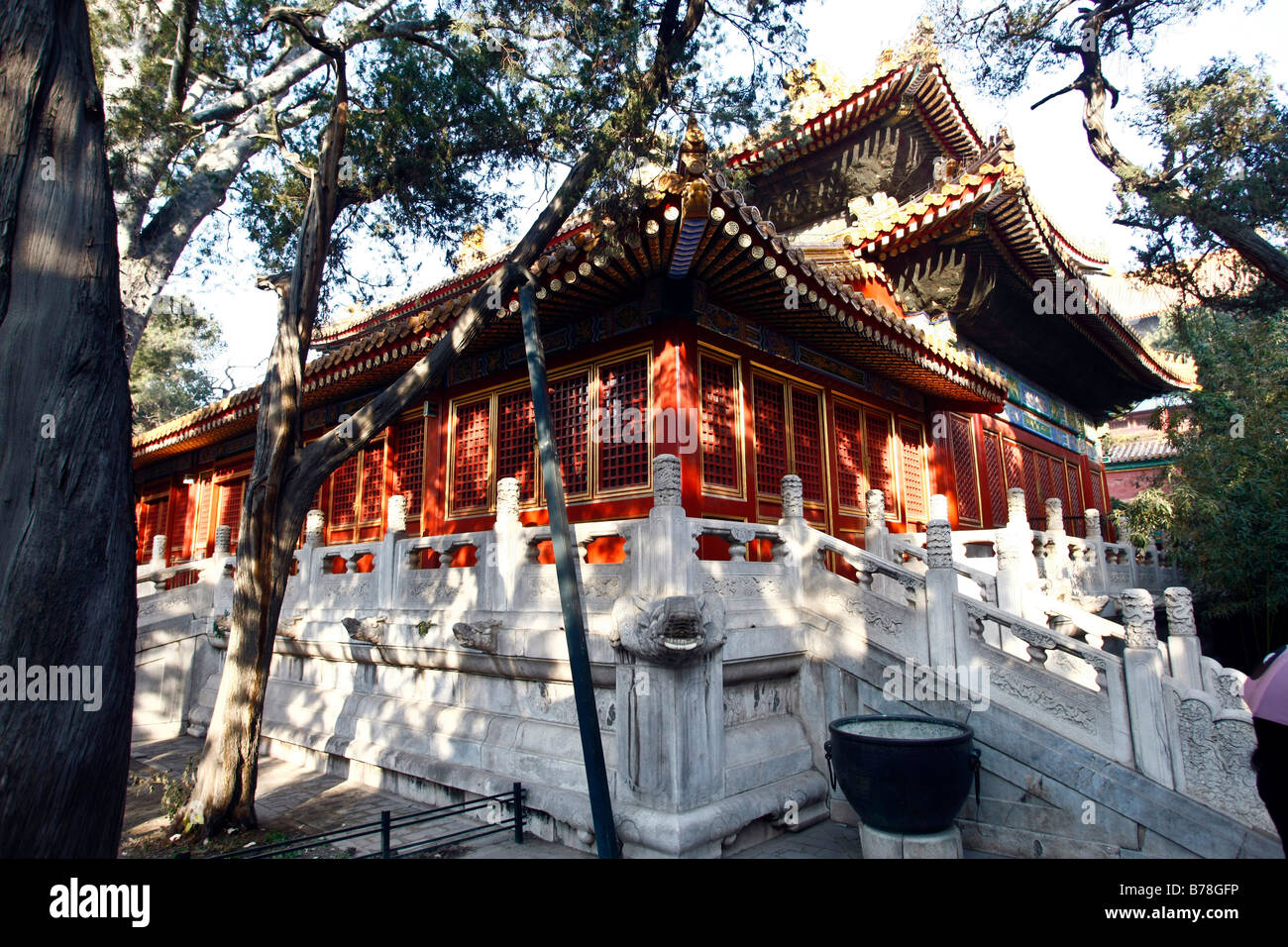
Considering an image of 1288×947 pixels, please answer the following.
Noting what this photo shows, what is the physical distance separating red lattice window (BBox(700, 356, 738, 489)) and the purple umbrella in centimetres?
504

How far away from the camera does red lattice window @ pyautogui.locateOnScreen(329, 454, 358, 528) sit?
11452 millimetres

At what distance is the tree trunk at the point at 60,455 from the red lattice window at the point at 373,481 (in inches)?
300

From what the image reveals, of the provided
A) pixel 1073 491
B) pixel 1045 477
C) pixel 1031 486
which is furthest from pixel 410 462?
pixel 1073 491

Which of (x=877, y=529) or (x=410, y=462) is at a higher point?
(x=410, y=462)

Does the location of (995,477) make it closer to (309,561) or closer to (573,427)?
(573,427)

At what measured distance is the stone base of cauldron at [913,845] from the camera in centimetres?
457

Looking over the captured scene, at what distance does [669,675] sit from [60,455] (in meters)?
3.62

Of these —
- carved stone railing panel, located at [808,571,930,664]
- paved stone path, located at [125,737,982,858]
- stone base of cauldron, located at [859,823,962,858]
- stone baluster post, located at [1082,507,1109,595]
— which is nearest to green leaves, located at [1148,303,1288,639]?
stone baluster post, located at [1082,507,1109,595]

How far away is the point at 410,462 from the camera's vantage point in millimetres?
10508

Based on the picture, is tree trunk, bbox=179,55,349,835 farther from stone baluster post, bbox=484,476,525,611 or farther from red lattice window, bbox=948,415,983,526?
red lattice window, bbox=948,415,983,526

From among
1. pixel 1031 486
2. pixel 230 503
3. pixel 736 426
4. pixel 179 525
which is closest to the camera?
pixel 736 426

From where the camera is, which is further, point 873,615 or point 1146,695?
point 873,615

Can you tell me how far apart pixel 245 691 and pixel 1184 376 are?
19937mm

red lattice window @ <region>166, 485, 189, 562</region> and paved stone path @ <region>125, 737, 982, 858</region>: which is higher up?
red lattice window @ <region>166, 485, 189, 562</region>
